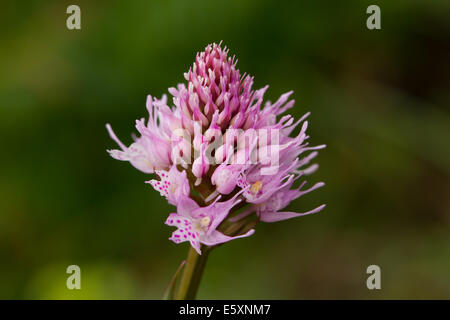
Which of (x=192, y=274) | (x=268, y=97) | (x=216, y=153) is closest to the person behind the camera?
(x=216, y=153)

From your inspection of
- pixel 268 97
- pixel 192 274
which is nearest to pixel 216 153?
pixel 192 274

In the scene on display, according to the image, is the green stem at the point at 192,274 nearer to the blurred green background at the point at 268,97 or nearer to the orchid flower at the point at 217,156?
the orchid flower at the point at 217,156

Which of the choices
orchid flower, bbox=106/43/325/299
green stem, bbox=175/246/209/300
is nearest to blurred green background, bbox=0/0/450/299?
green stem, bbox=175/246/209/300

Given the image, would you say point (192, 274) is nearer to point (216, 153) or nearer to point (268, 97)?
point (216, 153)

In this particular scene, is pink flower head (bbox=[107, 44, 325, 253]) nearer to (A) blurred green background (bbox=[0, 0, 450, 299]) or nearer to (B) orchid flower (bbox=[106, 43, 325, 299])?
(B) orchid flower (bbox=[106, 43, 325, 299])

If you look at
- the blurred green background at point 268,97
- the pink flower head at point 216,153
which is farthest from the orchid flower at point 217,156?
the blurred green background at point 268,97
